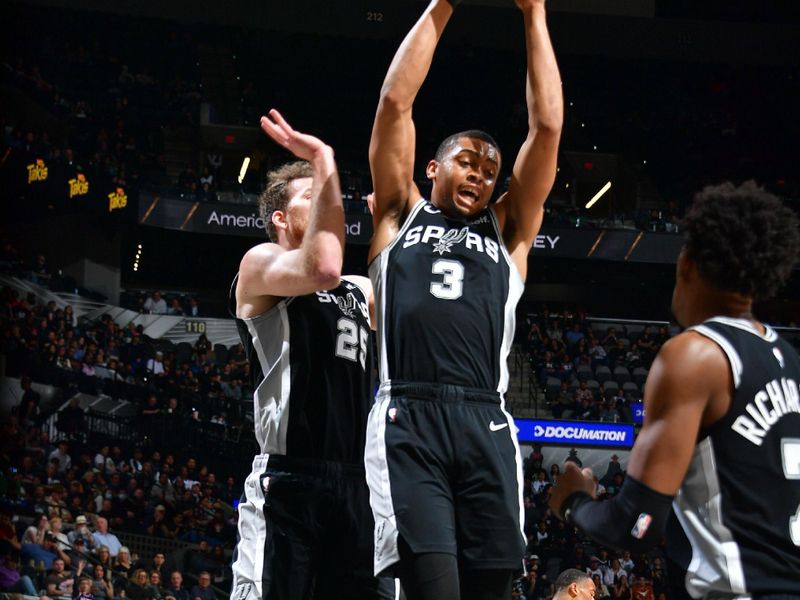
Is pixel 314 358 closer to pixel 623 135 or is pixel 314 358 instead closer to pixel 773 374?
pixel 773 374

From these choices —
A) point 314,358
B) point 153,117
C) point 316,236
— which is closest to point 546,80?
point 316,236

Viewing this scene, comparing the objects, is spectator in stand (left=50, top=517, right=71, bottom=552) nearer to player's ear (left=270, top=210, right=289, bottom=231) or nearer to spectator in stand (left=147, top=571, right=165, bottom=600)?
spectator in stand (left=147, top=571, right=165, bottom=600)

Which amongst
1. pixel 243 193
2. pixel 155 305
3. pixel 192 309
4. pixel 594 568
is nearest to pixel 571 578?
pixel 594 568

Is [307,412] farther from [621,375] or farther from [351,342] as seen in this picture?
[621,375]

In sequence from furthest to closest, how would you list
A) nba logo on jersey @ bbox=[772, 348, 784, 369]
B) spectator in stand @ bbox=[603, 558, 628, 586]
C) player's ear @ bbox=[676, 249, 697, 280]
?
spectator in stand @ bbox=[603, 558, 628, 586] → player's ear @ bbox=[676, 249, 697, 280] → nba logo on jersey @ bbox=[772, 348, 784, 369]

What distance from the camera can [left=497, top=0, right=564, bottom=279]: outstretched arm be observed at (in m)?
3.89

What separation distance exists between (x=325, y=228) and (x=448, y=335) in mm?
590

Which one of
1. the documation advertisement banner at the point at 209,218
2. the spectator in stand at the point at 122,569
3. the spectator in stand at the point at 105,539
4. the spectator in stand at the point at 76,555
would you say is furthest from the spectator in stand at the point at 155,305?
the spectator in stand at the point at 76,555

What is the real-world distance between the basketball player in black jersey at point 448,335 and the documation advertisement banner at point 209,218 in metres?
19.7

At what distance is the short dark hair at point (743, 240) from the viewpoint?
266 centimetres

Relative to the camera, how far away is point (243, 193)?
24328 millimetres

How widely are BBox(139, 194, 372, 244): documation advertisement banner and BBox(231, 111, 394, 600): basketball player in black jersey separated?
19.5 meters

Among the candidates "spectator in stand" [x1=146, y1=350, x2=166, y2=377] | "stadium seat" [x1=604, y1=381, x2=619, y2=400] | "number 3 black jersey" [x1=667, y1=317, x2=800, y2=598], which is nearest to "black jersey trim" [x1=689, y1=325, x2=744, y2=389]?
"number 3 black jersey" [x1=667, y1=317, x2=800, y2=598]

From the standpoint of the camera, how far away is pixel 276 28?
28.7 metres
